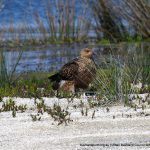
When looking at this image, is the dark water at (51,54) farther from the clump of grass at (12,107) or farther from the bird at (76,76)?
the clump of grass at (12,107)

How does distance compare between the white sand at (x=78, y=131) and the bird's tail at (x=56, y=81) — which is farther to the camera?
the bird's tail at (x=56, y=81)

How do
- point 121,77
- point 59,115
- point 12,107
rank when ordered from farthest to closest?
point 121,77
point 12,107
point 59,115

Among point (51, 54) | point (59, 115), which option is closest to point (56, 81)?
point (59, 115)

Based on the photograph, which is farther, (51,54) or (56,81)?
(51,54)

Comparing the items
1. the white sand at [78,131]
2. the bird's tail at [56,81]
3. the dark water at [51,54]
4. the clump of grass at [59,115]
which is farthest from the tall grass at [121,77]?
the dark water at [51,54]

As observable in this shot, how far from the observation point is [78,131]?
790 cm

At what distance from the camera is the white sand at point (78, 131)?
7.24m

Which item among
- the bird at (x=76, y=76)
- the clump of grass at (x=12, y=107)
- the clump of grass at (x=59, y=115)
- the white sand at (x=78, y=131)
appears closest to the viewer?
the white sand at (x=78, y=131)

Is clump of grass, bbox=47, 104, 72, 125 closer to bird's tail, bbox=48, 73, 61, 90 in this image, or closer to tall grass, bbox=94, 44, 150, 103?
tall grass, bbox=94, 44, 150, 103

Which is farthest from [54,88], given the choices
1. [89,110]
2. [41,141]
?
[41,141]

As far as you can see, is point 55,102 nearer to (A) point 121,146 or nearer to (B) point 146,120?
(B) point 146,120

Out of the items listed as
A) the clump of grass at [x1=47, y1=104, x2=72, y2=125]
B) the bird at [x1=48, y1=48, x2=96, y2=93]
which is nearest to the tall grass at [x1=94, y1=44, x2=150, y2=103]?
the bird at [x1=48, y1=48, x2=96, y2=93]

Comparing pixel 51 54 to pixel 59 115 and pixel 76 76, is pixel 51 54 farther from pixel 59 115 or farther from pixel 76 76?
pixel 59 115

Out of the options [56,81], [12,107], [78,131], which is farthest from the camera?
[56,81]
